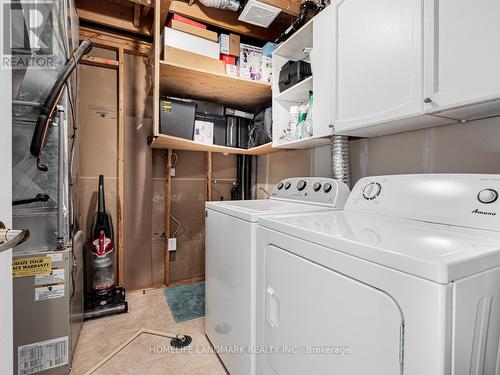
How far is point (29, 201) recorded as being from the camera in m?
1.31

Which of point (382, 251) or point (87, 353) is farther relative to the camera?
point (87, 353)

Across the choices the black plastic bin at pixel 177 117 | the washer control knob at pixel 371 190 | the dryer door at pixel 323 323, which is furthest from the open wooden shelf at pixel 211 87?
the dryer door at pixel 323 323

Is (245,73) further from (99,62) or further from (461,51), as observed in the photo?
(461,51)

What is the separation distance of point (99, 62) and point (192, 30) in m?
0.93

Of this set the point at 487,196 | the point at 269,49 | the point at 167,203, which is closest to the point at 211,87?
the point at 269,49

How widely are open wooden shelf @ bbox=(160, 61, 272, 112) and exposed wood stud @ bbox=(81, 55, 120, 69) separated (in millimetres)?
482

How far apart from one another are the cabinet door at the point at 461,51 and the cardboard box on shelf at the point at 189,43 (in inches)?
61.6

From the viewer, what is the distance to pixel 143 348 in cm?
168

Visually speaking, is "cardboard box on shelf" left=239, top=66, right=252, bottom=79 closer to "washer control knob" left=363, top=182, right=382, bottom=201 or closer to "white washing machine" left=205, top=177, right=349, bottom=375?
"white washing machine" left=205, top=177, right=349, bottom=375

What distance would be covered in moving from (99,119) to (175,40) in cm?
104

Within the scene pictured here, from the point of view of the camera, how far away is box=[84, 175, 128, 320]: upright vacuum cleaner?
2105 millimetres

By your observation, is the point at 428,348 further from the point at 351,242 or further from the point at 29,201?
the point at 29,201

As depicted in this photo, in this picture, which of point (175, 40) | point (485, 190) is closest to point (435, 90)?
point (485, 190)

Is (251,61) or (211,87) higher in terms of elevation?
(251,61)
